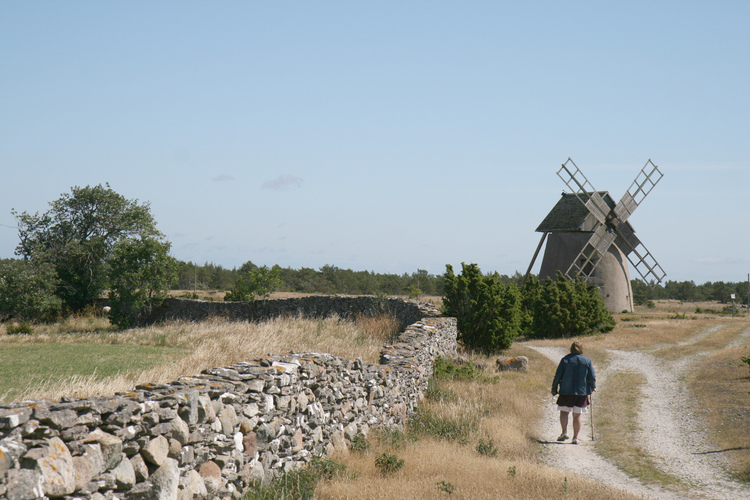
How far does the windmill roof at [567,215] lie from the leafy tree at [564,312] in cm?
814

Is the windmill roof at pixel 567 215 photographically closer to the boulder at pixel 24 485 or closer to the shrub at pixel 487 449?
the shrub at pixel 487 449

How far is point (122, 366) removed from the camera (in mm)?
13422

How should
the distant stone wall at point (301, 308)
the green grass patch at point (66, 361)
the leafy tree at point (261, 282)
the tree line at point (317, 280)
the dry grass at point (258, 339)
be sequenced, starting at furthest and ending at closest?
the tree line at point (317, 280), the leafy tree at point (261, 282), the distant stone wall at point (301, 308), the dry grass at point (258, 339), the green grass patch at point (66, 361)

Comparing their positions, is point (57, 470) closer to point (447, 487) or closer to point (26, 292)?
point (447, 487)

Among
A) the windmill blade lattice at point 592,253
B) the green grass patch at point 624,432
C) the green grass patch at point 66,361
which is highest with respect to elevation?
the windmill blade lattice at point 592,253

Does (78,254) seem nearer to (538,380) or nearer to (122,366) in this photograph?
(122,366)

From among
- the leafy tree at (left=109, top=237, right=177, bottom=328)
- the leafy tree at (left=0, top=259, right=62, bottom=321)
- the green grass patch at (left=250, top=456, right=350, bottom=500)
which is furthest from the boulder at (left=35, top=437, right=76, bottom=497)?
the leafy tree at (left=0, top=259, right=62, bottom=321)

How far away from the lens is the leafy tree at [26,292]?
3105cm

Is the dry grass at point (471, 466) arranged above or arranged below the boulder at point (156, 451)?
below

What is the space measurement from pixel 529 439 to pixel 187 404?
797 cm

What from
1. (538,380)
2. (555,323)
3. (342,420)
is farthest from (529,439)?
(555,323)

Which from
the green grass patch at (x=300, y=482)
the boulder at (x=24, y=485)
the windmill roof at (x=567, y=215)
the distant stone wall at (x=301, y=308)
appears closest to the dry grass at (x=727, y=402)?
the green grass patch at (x=300, y=482)

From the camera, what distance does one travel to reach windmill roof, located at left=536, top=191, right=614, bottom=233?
37.2 meters

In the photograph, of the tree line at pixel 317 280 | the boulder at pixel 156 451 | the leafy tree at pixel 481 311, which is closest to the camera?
the boulder at pixel 156 451
